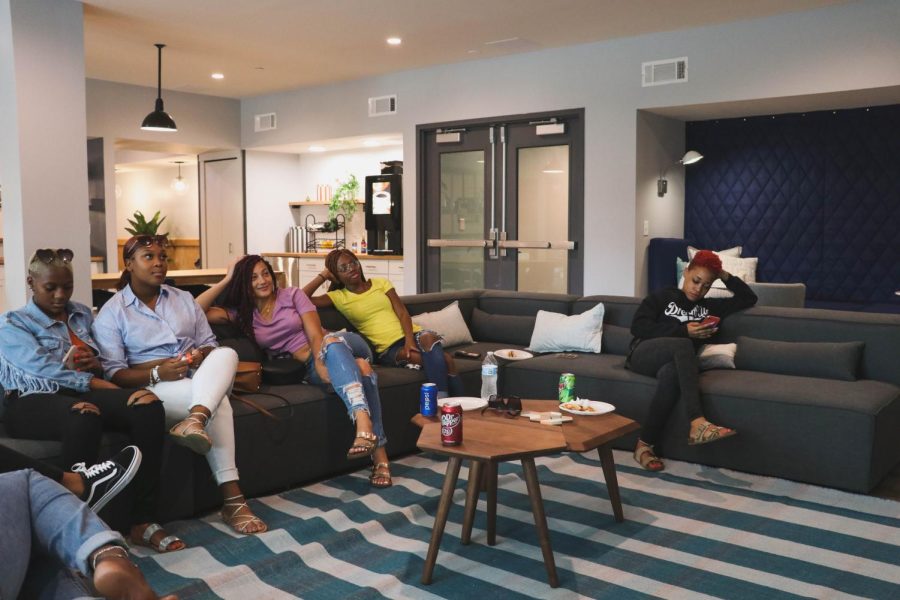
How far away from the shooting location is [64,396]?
9.95ft

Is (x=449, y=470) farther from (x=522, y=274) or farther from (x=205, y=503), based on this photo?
(x=522, y=274)

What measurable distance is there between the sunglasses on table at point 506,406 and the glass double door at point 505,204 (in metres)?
3.79

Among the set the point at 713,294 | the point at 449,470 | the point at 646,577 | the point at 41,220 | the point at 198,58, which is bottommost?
the point at 646,577

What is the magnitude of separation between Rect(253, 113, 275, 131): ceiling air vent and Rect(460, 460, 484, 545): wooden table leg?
7210 mm

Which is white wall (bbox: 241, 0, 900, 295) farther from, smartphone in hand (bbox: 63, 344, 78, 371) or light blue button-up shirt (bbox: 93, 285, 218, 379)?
smartphone in hand (bbox: 63, 344, 78, 371)

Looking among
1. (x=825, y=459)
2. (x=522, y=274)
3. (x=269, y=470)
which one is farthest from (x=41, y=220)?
(x=825, y=459)

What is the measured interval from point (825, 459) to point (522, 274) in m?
4.09

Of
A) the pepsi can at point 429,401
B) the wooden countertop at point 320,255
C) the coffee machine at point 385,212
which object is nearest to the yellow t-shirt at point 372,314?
the pepsi can at point 429,401

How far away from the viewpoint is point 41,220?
5551mm

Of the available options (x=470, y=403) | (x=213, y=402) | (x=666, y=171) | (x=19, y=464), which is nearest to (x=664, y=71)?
(x=666, y=171)

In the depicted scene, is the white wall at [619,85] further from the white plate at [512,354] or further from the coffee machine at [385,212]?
the white plate at [512,354]

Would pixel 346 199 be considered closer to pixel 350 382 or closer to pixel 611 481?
pixel 350 382

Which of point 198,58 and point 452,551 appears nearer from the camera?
point 452,551

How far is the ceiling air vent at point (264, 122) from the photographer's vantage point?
938 centimetres
